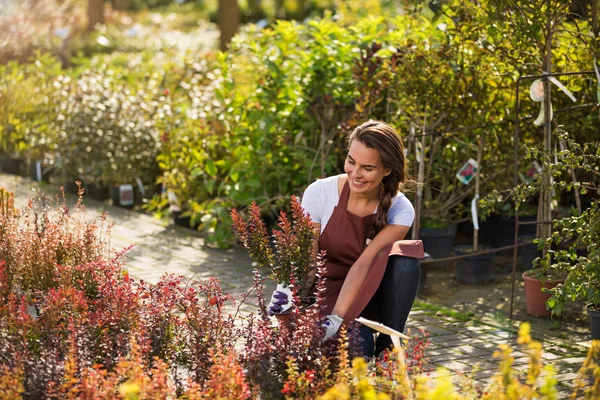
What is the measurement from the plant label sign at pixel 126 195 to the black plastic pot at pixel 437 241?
3.65m

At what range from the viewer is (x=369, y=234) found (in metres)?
4.50

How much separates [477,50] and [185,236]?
10.4 ft

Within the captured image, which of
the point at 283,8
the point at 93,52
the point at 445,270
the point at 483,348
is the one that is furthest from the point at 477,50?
the point at 283,8

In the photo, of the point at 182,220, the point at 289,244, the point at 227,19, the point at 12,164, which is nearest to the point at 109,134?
the point at 182,220

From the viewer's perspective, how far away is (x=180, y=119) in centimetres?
933

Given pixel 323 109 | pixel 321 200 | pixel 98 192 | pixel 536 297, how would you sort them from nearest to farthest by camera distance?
pixel 321 200 → pixel 536 297 → pixel 323 109 → pixel 98 192

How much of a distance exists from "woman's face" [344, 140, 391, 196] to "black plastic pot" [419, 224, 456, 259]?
2859mm

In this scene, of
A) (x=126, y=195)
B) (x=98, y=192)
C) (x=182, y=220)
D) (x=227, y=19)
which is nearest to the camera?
(x=182, y=220)

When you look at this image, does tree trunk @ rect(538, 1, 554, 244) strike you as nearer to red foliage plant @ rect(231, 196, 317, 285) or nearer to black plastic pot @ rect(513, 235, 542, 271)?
black plastic pot @ rect(513, 235, 542, 271)

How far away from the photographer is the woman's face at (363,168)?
4316 mm

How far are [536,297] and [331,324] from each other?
2.38m

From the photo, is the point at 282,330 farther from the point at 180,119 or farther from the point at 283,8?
the point at 283,8

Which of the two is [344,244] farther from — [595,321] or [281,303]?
[595,321]

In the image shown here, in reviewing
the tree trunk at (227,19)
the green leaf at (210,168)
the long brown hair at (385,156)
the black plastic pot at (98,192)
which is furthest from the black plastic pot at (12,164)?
the long brown hair at (385,156)
